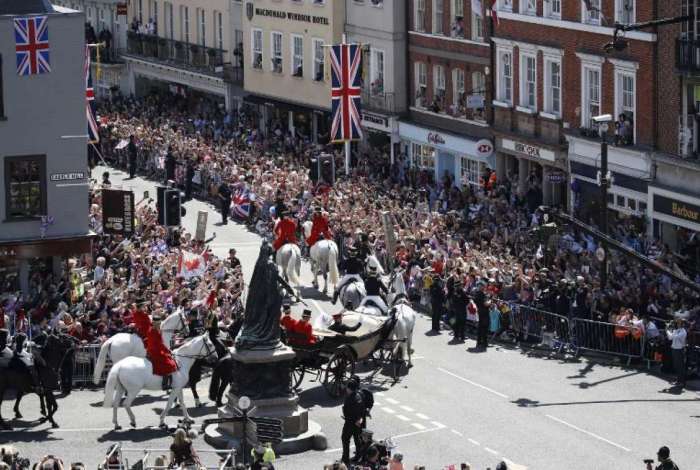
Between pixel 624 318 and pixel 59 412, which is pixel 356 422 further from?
pixel 624 318

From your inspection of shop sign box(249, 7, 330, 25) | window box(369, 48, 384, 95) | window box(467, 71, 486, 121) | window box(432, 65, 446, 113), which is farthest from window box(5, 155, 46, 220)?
shop sign box(249, 7, 330, 25)

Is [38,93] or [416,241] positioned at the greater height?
[38,93]

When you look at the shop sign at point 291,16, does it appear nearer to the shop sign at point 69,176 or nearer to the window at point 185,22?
the window at point 185,22

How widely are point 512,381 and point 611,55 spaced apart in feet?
53.5

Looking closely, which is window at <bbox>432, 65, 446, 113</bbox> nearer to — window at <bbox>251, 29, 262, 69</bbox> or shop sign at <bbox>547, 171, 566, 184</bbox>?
shop sign at <bbox>547, 171, 566, 184</bbox>

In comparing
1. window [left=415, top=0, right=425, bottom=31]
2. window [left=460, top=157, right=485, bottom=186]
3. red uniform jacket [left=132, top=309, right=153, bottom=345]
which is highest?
window [left=415, top=0, right=425, bottom=31]

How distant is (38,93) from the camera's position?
49031 millimetres

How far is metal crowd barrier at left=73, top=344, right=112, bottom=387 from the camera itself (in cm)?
4266

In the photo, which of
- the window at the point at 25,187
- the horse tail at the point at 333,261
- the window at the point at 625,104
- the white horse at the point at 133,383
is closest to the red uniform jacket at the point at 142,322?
the white horse at the point at 133,383

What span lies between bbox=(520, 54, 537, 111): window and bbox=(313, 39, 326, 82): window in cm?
1573

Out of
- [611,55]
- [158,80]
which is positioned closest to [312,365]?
[611,55]

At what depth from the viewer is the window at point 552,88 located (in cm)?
6022

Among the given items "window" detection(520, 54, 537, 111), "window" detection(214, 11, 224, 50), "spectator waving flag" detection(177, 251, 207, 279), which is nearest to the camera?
"spectator waving flag" detection(177, 251, 207, 279)

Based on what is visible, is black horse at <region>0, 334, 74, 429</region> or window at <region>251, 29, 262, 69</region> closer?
black horse at <region>0, 334, 74, 429</region>
